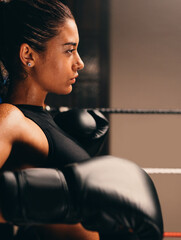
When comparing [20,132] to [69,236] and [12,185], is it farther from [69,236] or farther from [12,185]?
[69,236]

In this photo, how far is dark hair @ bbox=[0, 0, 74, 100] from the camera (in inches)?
23.3

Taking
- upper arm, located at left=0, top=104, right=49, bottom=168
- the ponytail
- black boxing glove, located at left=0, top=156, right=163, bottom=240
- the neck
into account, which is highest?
the ponytail

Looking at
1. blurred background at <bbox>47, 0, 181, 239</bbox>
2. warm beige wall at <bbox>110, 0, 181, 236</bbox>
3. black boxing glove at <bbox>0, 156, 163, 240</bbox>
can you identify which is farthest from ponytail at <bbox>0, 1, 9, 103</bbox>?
warm beige wall at <bbox>110, 0, 181, 236</bbox>

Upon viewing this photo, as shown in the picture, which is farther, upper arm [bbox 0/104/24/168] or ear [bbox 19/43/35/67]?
ear [bbox 19/43/35/67]

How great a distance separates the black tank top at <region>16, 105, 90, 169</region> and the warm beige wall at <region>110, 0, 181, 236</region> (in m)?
1.74

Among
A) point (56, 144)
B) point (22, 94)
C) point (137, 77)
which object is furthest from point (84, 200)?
point (137, 77)

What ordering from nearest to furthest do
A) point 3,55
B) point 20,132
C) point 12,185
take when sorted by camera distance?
point 12,185 < point 20,132 < point 3,55

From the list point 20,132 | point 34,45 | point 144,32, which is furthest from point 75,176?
point 144,32

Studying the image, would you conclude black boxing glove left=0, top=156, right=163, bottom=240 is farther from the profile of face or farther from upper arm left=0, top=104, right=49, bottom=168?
the profile of face

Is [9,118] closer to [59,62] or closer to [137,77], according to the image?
[59,62]

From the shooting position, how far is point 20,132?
0.52m

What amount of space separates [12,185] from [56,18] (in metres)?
0.37

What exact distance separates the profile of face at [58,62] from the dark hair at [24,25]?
0.05ft

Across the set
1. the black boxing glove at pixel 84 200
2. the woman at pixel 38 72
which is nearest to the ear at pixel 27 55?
the woman at pixel 38 72
